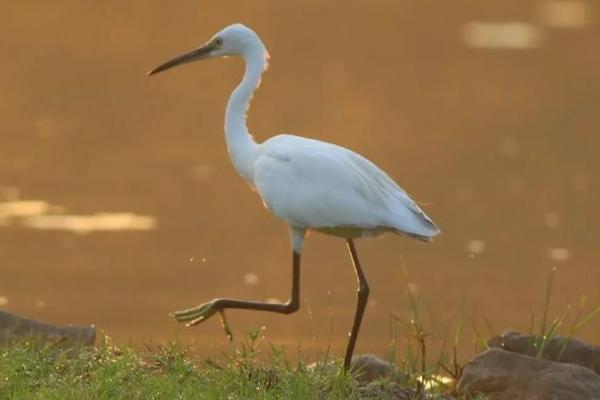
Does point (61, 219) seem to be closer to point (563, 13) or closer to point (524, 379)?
point (524, 379)

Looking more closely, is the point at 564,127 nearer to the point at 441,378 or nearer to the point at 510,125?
the point at 510,125

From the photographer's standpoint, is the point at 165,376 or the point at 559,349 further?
the point at 559,349

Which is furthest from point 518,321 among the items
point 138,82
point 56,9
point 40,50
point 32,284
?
point 56,9

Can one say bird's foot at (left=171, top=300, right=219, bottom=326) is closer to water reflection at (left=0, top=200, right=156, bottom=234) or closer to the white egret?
the white egret

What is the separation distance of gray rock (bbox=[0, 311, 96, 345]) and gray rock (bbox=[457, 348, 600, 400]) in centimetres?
151

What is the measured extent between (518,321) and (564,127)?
5.37 m

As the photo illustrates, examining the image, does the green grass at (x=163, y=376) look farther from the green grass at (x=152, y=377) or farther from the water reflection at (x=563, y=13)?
the water reflection at (x=563, y=13)

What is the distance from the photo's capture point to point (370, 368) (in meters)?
8.20

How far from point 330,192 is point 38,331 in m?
1.29

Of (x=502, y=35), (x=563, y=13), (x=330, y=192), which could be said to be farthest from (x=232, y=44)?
(x=563, y=13)

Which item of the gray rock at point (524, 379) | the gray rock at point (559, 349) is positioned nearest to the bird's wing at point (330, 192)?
the gray rock at point (524, 379)

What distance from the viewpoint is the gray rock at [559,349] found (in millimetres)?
8508

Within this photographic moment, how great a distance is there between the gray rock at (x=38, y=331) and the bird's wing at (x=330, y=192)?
0.90m

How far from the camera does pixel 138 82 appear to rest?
1717 cm
